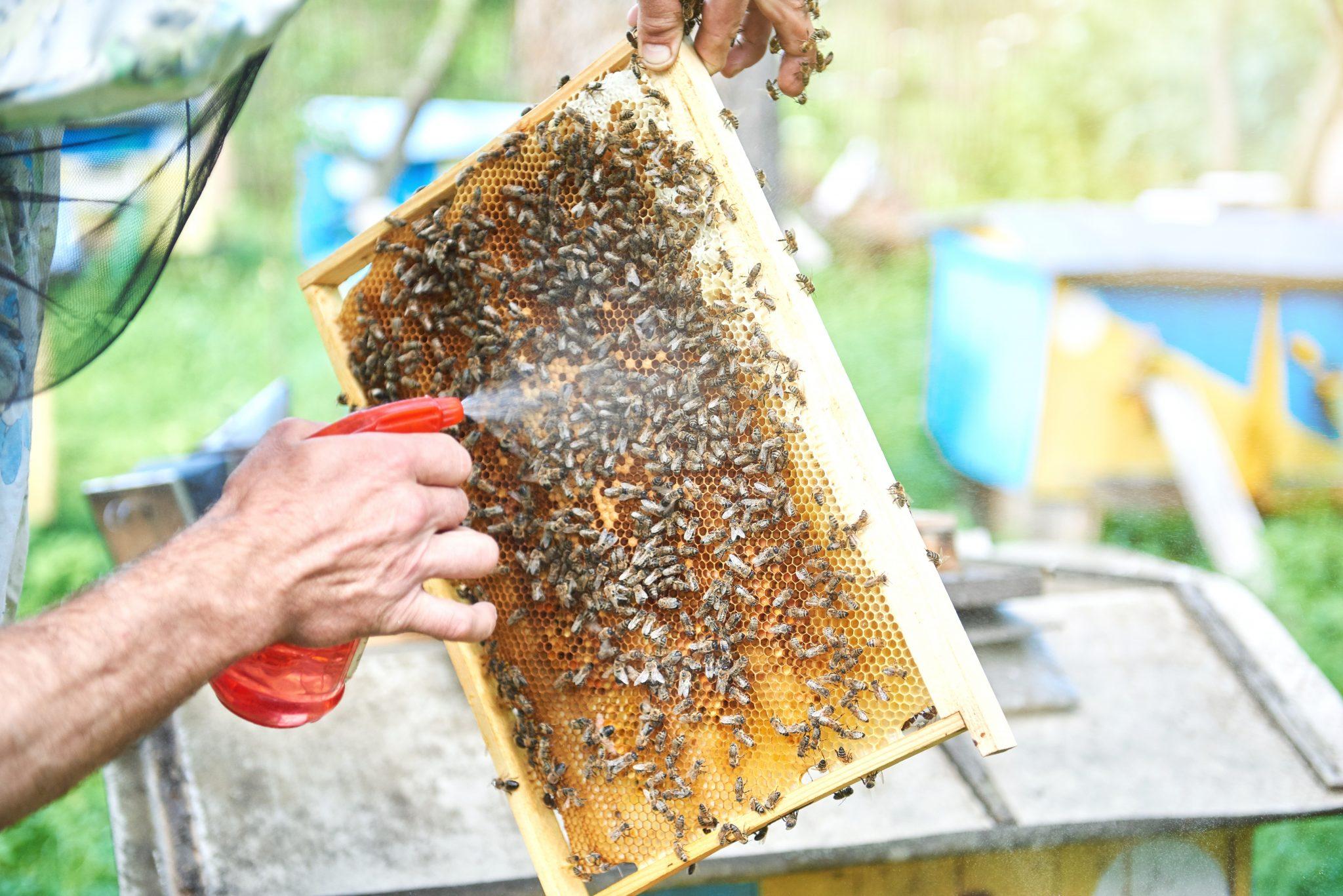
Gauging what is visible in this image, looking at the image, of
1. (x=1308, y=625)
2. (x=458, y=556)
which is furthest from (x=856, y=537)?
(x=1308, y=625)

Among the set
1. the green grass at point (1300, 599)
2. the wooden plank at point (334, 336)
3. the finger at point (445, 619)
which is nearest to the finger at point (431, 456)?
the finger at point (445, 619)

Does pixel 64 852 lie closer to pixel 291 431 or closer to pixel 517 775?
pixel 517 775

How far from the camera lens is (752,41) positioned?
257 cm

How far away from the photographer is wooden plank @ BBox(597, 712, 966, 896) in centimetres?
187

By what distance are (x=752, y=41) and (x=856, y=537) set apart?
1.39m

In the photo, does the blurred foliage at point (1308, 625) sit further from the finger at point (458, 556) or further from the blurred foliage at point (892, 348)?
the finger at point (458, 556)

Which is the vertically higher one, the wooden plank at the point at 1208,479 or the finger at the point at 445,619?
the finger at the point at 445,619

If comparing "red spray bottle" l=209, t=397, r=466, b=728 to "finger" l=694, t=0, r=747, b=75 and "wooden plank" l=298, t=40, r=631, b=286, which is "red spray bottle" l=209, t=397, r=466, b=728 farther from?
"finger" l=694, t=0, r=747, b=75

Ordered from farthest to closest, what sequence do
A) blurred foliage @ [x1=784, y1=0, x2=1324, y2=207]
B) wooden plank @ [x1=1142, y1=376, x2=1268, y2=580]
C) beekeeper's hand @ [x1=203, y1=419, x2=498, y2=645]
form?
1. blurred foliage @ [x1=784, y1=0, x2=1324, y2=207]
2. wooden plank @ [x1=1142, y1=376, x2=1268, y2=580]
3. beekeeper's hand @ [x1=203, y1=419, x2=498, y2=645]

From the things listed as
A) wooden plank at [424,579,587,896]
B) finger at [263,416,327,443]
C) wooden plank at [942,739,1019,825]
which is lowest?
wooden plank at [942,739,1019,825]

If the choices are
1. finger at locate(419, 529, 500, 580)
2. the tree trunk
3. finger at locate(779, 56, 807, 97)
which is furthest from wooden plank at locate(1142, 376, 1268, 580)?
finger at locate(419, 529, 500, 580)

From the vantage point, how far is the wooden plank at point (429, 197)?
7.23 ft

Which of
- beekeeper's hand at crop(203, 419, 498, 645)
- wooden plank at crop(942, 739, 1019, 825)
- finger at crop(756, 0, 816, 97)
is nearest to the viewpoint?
beekeeper's hand at crop(203, 419, 498, 645)

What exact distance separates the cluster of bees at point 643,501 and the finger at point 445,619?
0.28 m
